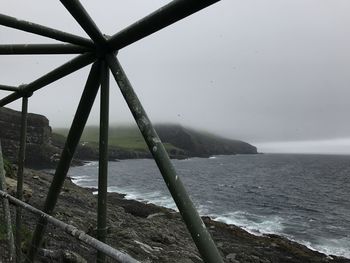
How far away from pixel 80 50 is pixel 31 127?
102899mm

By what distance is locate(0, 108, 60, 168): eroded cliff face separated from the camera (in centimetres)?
9194

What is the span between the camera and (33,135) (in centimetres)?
10488

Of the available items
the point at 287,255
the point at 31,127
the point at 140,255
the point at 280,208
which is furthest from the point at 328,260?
the point at 31,127

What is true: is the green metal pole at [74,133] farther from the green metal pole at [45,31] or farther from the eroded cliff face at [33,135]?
the eroded cliff face at [33,135]

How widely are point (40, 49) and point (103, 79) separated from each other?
93cm

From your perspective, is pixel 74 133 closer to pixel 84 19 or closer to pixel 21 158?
pixel 84 19

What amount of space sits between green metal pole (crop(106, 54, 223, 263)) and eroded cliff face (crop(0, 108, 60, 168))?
92.6m

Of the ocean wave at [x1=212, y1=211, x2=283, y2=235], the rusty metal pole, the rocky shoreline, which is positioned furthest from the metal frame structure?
the ocean wave at [x1=212, y1=211, x2=283, y2=235]

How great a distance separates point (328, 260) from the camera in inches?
1176

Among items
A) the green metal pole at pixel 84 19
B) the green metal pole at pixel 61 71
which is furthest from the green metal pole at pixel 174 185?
the green metal pole at pixel 61 71

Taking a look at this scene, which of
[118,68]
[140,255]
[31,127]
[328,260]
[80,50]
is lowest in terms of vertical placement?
[328,260]

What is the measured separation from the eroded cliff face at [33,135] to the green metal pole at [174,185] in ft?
304

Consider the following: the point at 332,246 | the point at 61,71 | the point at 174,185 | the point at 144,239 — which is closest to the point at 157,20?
the point at 174,185

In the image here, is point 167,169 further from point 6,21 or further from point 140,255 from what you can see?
point 140,255
